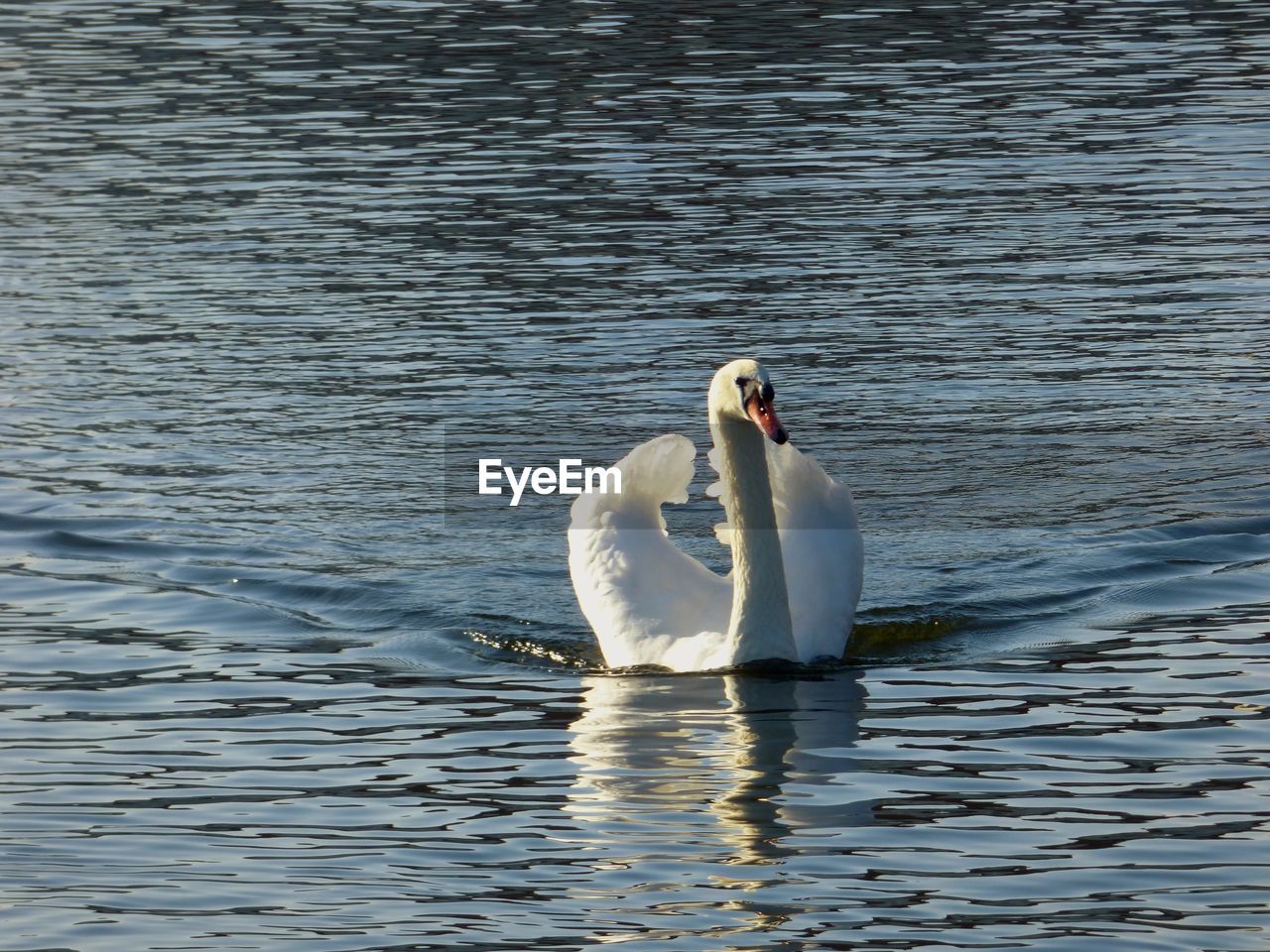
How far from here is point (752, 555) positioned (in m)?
11.4

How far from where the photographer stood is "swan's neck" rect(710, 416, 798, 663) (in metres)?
11.4

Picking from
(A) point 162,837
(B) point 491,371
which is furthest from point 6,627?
(B) point 491,371

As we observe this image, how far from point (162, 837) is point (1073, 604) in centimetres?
567

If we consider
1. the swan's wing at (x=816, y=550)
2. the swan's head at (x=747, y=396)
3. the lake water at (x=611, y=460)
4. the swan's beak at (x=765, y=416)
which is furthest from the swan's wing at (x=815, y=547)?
the swan's beak at (x=765, y=416)

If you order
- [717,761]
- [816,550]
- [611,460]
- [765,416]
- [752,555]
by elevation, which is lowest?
[717,761]

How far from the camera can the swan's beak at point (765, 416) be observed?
10.6 m

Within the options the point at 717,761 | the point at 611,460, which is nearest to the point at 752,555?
the point at 717,761

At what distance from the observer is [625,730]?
1059 cm

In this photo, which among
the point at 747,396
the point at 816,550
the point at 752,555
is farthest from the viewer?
A: the point at 816,550

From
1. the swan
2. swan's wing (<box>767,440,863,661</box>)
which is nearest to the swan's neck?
the swan

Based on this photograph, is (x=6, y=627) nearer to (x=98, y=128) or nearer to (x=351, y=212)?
(x=351, y=212)

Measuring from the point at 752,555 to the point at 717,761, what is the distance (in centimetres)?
165

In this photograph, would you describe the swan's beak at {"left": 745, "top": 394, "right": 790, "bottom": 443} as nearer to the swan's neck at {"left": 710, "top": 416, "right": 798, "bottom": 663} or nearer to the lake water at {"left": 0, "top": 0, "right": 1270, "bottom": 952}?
the swan's neck at {"left": 710, "top": 416, "right": 798, "bottom": 663}

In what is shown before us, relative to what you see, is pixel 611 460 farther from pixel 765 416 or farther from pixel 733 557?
pixel 765 416
